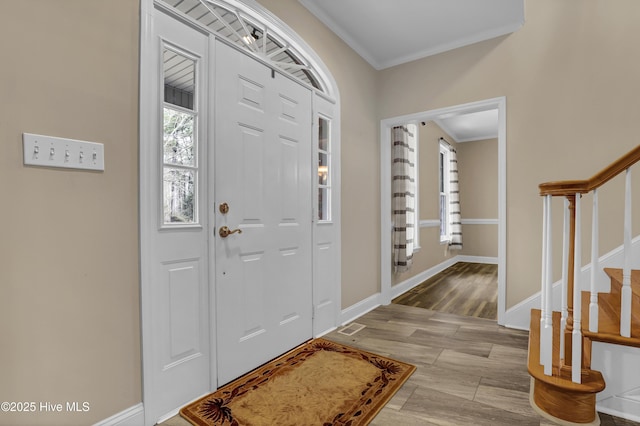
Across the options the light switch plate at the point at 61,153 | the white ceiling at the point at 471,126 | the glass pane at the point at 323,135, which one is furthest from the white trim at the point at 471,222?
the light switch plate at the point at 61,153

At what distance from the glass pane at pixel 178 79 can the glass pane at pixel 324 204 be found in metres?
1.36

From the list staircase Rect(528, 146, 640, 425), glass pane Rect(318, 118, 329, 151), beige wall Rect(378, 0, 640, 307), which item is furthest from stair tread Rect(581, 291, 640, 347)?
glass pane Rect(318, 118, 329, 151)

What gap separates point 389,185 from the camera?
147 inches

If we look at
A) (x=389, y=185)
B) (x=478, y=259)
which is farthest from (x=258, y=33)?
(x=478, y=259)

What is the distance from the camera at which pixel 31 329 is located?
3.95 ft

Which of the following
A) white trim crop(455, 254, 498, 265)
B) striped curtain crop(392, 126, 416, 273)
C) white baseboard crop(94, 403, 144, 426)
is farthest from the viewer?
white trim crop(455, 254, 498, 265)

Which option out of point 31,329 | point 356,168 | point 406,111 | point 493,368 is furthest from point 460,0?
point 31,329

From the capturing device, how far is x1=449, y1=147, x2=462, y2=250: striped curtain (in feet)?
20.7

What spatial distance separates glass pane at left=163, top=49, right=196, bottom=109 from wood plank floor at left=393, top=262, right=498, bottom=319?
3175mm

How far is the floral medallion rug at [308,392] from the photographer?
1620mm

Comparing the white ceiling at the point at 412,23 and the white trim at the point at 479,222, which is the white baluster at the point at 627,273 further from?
the white trim at the point at 479,222

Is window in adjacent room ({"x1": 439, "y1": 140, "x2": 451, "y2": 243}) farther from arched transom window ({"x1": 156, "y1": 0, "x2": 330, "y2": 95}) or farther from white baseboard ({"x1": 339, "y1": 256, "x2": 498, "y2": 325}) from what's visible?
arched transom window ({"x1": 156, "y1": 0, "x2": 330, "y2": 95})

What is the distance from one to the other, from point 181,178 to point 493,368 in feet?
7.77

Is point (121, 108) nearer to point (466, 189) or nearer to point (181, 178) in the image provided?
point (181, 178)
